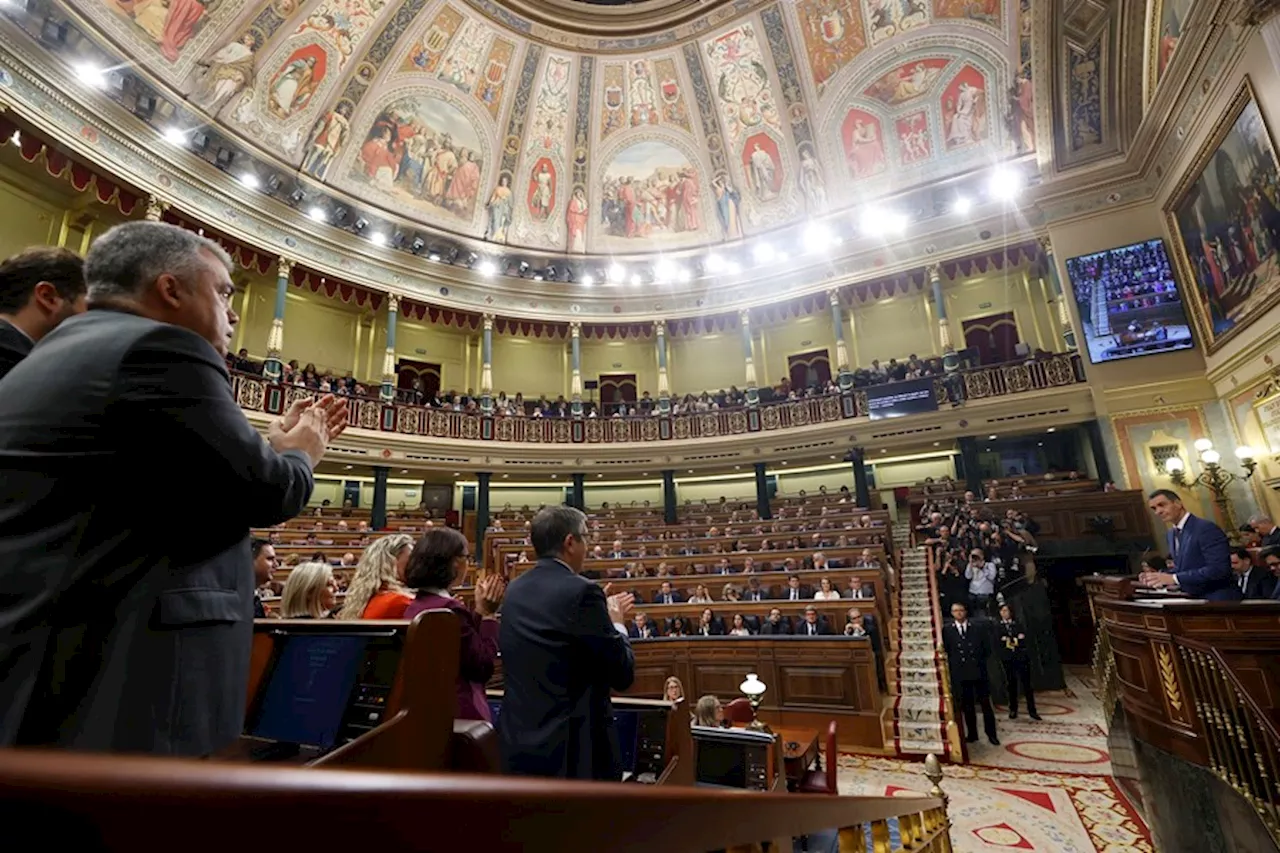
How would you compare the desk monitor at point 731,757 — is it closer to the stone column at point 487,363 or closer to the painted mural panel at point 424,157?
the stone column at point 487,363

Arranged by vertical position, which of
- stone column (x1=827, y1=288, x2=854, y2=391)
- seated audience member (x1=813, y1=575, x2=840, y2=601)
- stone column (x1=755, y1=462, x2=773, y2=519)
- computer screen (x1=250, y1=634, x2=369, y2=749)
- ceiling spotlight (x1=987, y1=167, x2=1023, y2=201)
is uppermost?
ceiling spotlight (x1=987, y1=167, x2=1023, y2=201)

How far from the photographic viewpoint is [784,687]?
7320 millimetres

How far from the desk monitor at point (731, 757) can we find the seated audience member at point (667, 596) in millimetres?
5645

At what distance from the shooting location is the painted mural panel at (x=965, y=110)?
15102 millimetres

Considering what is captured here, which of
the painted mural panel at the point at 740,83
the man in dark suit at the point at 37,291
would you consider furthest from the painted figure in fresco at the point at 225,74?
→ the man in dark suit at the point at 37,291

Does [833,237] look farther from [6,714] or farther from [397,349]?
[6,714]

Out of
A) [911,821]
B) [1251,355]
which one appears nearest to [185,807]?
[911,821]

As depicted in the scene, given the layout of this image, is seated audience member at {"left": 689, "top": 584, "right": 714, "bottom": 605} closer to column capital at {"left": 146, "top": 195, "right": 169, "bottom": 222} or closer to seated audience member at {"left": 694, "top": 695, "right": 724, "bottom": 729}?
seated audience member at {"left": 694, "top": 695, "right": 724, "bottom": 729}

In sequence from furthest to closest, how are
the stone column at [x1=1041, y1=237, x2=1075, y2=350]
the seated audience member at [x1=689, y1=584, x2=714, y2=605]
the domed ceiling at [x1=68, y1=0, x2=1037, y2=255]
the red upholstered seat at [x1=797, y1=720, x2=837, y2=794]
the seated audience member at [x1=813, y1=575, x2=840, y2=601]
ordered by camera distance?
the domed ceiling at [x1=68, y1=0, x2=1037, y2=255] → the stone column at [x1=1041, y1=237, x2=1075, y2=350] → the seated audience member at [x1=689, y1=584, x2=714, y2=605] → the seated audience member at [x1=813, y1=575, x2=840, y2=601] → the red upholstered seat at [x1=797, y1=720, x2=837, y2=794]

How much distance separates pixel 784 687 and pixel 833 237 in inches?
518

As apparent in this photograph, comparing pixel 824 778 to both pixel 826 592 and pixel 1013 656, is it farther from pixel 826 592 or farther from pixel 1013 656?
pixel 1013 656

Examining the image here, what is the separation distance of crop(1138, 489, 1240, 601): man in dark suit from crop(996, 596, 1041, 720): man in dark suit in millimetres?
3090

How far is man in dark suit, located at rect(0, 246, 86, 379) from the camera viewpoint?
4.88 ft

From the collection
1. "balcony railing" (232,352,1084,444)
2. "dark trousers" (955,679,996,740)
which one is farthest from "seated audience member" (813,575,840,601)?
"balcony railing" (232,352,1084,444)
